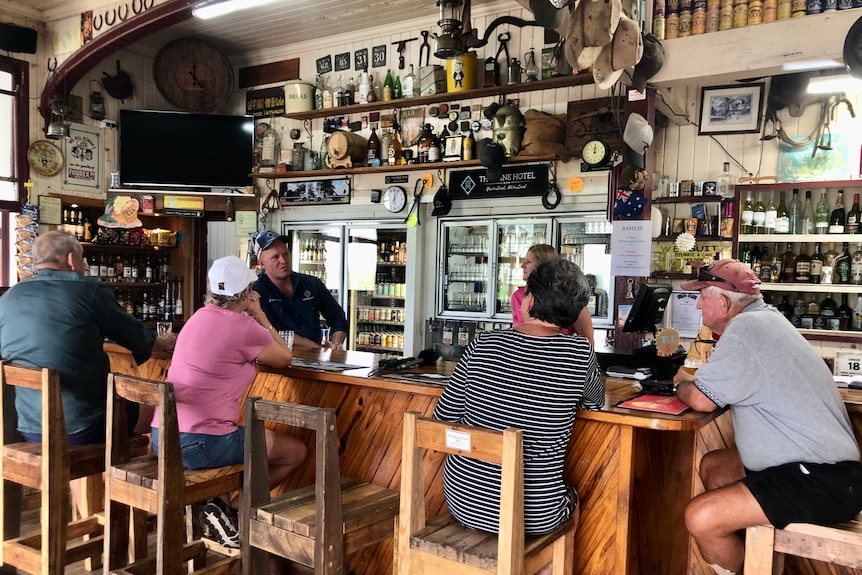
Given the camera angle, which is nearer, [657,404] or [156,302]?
[657,404]

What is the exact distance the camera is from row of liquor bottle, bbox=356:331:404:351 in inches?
241

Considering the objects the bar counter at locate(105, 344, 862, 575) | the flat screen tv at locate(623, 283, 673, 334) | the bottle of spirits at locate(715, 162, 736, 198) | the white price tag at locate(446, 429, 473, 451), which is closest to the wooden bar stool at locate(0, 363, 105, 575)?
the bar counter at locate(105, 344, 862, 575)

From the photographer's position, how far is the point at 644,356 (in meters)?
3.16

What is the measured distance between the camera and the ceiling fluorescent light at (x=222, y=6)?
14.1ft

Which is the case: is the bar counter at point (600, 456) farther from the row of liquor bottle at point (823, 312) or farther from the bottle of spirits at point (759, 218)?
the bottle of spirits at point (759, 218)

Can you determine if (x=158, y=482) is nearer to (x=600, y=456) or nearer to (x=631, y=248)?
(x=600, y=456)

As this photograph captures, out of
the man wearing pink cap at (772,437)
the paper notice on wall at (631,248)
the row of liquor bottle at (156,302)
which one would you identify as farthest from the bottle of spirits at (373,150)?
the man wearing pink cap at (772,437)

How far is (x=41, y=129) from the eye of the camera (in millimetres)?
6062

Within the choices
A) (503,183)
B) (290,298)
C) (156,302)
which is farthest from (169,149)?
(503,183)

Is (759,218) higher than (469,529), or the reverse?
(759,218)

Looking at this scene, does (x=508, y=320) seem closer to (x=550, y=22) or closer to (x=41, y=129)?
(x=550, y=22)

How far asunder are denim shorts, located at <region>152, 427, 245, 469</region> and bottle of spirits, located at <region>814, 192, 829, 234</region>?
424 cm

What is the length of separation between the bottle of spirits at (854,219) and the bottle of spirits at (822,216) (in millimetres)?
127

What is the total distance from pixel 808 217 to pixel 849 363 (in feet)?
7.00
